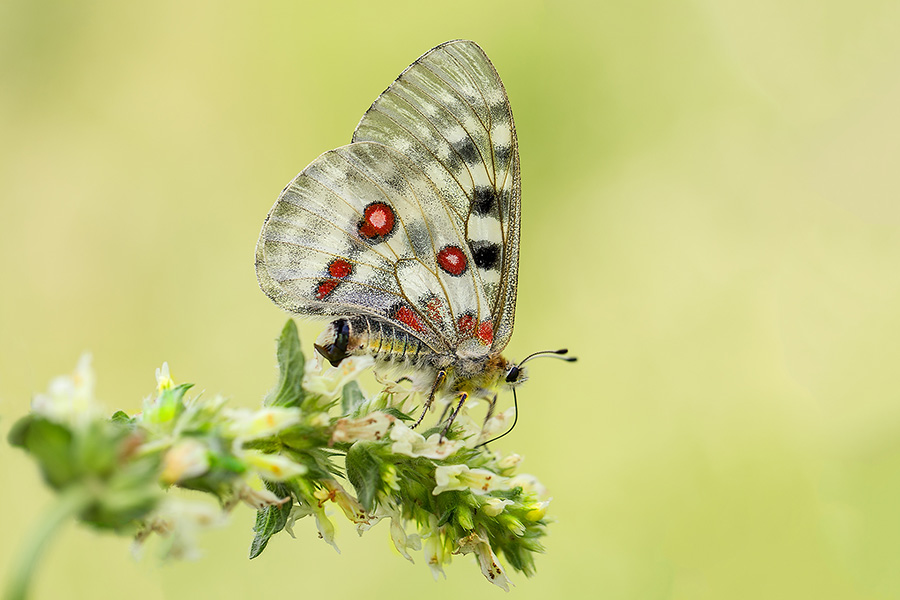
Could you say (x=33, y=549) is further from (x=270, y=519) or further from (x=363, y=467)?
(x=363, y=467)

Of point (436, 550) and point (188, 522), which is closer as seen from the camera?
point (188, 522)

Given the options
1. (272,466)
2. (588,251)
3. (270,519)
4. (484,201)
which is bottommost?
(270,519)

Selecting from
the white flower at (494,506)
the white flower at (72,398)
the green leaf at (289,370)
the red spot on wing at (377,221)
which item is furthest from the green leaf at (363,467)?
the red spot on wing at (377,221)

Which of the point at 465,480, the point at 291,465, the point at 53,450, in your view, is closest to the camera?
the point at 53,450

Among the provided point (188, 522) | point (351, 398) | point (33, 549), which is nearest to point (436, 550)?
point (351, 398)

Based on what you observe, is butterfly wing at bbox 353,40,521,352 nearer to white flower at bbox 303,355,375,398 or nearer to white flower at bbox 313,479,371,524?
white flower at bbox 303,355,375,398

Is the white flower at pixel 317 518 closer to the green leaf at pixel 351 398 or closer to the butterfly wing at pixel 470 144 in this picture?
the green leaf at pixel 351 398

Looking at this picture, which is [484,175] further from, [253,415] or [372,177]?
[253,415]
